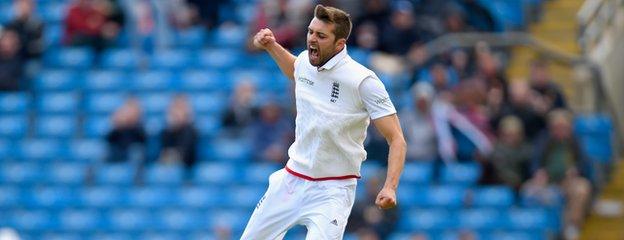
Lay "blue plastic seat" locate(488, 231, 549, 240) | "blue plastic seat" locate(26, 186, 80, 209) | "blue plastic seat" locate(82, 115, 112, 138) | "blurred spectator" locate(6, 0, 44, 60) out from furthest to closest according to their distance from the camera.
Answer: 1. "blurred spectator" locate(6, 0, 44, 60)
2. "blue plastic seat" locate(82, 115, 112, 138)
3. "blue plastic seat" locate(26, 186, 80, 209)
4. "blue plastic seat" locate(488, 231, 549, 240)

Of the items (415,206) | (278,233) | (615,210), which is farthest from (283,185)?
(615,210)

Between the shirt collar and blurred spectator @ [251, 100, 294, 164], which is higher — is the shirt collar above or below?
below

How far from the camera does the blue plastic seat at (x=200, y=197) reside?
18.9 meters

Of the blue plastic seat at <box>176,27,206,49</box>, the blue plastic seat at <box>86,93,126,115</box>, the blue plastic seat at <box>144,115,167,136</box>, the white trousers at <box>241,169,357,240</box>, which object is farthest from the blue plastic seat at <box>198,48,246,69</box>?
the white trousers at <box>241,169,357,240</box>

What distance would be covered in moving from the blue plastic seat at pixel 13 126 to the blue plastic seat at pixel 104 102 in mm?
810

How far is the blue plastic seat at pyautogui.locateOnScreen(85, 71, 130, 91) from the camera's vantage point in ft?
68.3

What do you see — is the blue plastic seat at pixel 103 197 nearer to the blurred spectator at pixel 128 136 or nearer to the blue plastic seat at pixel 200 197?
the blurred spectator at pixel 128 136

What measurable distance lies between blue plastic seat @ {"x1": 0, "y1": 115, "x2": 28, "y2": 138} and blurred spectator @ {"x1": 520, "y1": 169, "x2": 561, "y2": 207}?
644 cm

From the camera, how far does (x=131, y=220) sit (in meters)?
19.0

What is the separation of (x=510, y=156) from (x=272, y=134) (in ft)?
8.94

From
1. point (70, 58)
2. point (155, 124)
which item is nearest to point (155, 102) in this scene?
point (155, 124)

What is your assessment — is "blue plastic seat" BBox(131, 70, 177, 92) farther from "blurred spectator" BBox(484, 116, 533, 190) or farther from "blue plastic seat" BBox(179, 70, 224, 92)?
"blurred spectator" BBox(484, 116, 533, 190)

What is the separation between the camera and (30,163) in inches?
794

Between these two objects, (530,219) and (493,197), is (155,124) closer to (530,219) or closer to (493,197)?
(493,197)
